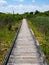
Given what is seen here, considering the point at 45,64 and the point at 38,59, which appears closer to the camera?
the point at 45,64

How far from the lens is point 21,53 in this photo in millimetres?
8594

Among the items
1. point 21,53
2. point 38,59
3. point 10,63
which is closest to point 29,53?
point 21,53

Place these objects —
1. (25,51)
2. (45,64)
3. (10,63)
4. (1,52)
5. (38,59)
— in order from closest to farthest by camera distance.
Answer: (45,64) → (10,63) → (38,59) → (25,51) → (1,52)

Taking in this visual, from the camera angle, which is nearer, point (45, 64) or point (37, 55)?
point (45, 64)

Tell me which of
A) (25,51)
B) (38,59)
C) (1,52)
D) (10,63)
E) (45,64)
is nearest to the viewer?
(45,64)

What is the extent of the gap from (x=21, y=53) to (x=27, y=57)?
2.37ft

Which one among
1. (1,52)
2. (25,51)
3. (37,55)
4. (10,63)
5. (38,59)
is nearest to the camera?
(10,63)

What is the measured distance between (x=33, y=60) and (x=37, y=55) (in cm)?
73

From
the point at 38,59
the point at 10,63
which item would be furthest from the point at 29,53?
the point at 10,63

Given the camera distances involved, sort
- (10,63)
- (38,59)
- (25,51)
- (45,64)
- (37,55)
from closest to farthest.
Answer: (45,64) < (10,63) < (38,59) < (37,55) < (25,51)

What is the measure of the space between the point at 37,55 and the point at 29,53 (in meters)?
0.57

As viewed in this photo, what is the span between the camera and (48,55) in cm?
865

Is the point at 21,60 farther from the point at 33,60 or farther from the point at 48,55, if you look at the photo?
the point at 48,55

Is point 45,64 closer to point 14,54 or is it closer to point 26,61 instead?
point 26,61
